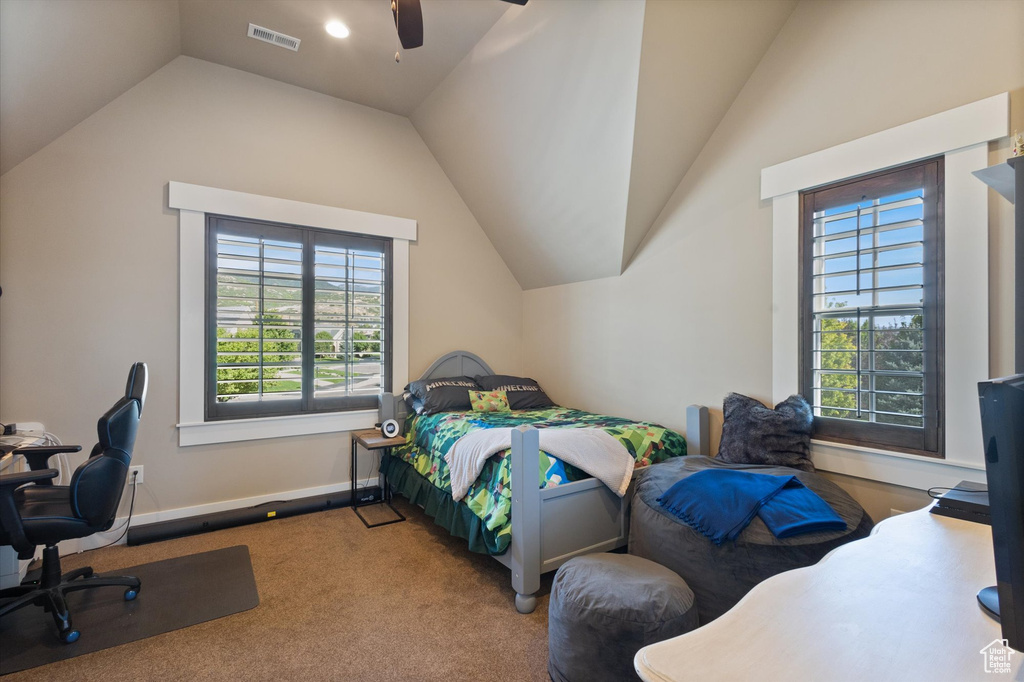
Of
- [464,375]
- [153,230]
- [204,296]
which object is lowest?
[464,375]

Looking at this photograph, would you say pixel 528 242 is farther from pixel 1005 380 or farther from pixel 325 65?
pixel 1005 380

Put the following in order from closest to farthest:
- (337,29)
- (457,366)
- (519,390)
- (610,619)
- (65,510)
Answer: (610,619), (65,510), (337,29), (519,390), (457,366)

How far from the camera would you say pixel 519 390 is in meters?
4.02

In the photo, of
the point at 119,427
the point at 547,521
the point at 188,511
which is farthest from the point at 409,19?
the point at 188,511

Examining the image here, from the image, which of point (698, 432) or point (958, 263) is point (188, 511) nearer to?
point (698, 432)

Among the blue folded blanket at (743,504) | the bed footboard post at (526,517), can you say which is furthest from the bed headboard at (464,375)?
the bed footboard post at (526,517)

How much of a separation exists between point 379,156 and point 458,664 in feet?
11.8

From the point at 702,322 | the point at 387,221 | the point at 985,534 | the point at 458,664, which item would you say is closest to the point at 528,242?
the point at 387,221

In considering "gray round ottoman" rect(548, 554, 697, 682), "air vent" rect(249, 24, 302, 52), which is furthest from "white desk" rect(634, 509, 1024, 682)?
"air vent" rect(249, 24, 302, 52)

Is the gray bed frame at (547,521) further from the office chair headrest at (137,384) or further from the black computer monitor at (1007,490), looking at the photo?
the office chair headrest at (137,384)

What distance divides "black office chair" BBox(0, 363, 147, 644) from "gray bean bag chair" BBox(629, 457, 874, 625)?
2.38 metres

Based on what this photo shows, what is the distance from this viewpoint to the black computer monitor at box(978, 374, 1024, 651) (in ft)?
2.06

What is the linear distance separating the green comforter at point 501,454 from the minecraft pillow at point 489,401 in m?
0.15

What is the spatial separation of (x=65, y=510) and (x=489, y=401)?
2.48 m
